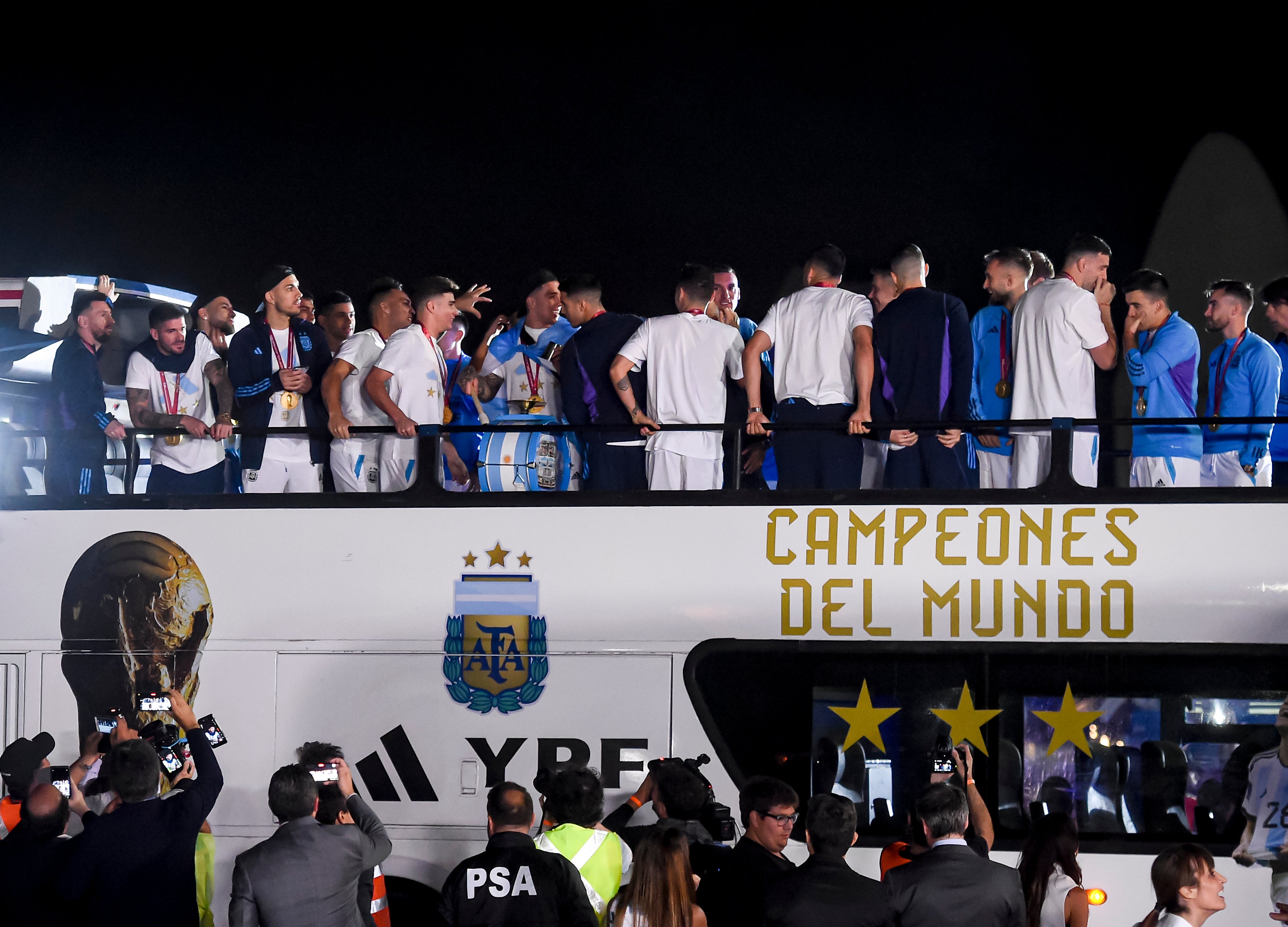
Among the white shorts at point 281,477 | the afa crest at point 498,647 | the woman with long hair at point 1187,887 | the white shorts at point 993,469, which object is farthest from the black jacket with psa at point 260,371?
the woman with long hair at point 1187,887

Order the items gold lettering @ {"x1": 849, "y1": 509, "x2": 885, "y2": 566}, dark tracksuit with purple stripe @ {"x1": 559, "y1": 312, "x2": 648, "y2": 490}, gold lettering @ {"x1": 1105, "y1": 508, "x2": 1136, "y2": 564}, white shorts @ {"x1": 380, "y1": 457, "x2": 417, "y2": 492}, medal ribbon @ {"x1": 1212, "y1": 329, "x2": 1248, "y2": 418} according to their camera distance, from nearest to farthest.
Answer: gold lettering @ {"x1": 1105, "y1": 508, "x2": 1136, "y2": 564}
gold lettering @ {"x1": 849, "y1": 509, "x2": 885, "y2": 566}
medal ribbon @ {"x1": 1212, "y1": 329, "x2": 1248, "y2": 418}
dark tracksuit with purple stripe @ {"x1": 559, "y1": 312, "x2": 648, "y2": 490}
white shorts @ {"x1": 380, "y1": 457, "x2": 417, "y2": 492}

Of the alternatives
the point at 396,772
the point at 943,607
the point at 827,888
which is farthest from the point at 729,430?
the point at 827,888

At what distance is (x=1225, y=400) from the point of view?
651cm

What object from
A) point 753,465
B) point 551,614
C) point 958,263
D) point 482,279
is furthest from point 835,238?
point 551,614

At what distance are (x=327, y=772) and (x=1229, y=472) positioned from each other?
4.35 meters

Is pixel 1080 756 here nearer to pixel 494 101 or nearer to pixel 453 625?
pixel 453 625

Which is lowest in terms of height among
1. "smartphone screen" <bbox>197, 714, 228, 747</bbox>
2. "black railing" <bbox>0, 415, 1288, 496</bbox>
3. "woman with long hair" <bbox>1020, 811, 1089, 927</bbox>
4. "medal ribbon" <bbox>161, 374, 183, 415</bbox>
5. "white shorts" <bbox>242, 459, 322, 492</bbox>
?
"woman with long hair" <bbox>1020, 811, 1089, 927</bbox>

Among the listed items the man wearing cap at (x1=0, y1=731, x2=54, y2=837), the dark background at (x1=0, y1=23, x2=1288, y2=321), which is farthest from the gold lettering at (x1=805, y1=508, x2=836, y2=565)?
the dark background at (x1=0, y1=23, x2=1288, y2=321)

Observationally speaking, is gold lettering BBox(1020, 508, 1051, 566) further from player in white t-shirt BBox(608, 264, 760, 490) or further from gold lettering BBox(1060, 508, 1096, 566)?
player in white t-shirt BBox(608, 264, 760, 490)

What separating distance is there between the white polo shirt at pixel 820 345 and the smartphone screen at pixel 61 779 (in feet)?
12.6

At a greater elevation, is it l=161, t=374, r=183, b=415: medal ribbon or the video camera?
l=161, t=374, r=183, b=415: medal ribbon

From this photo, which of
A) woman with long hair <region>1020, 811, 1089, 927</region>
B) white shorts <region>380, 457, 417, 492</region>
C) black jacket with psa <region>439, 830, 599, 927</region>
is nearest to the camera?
black jacket with psa <region>439, 830, 599, 927</region>

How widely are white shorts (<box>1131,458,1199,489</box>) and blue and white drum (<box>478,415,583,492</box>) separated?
2792 millimetres

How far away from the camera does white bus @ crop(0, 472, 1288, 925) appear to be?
19.1 feet
